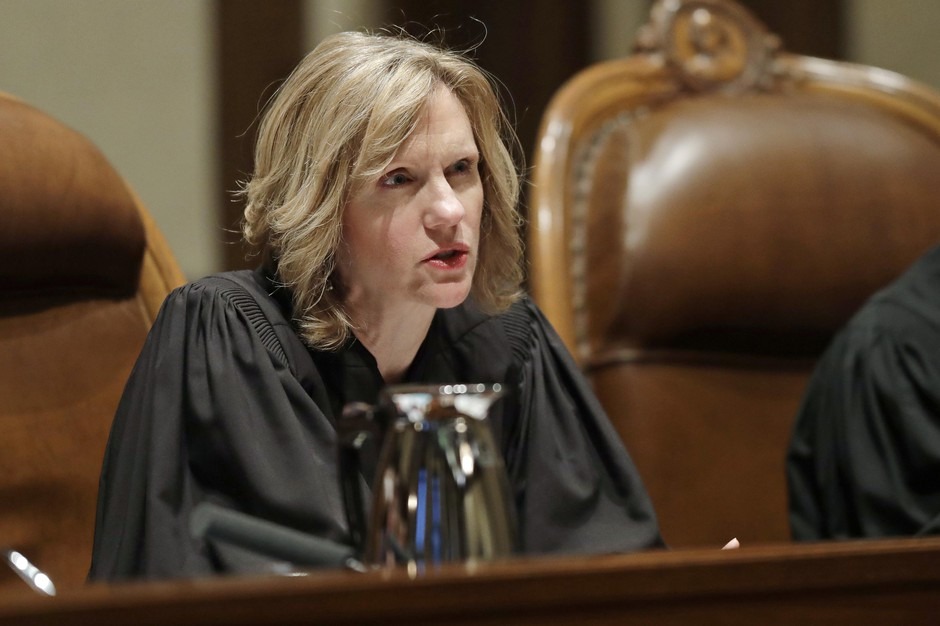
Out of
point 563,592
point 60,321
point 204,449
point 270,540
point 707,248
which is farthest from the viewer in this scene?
point 707,248

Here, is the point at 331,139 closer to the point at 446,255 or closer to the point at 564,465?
the point at 446,255

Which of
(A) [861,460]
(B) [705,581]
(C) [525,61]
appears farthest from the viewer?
(C) [525,61]

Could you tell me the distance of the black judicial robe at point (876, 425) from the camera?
66.0 inches

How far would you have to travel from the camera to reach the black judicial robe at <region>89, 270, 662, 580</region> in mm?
1090

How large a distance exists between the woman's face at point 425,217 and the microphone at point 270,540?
0.46m

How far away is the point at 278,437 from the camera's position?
1144 millimetres

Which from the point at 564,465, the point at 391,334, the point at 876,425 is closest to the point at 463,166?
the point at 391,334

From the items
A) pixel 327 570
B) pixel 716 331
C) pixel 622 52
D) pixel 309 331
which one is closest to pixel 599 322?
pixel 716 331

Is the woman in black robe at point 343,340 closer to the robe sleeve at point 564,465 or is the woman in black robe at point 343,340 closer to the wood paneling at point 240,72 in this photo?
the robe sleeve at point 564,465

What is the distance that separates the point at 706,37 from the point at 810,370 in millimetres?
594

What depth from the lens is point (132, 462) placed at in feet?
3.68

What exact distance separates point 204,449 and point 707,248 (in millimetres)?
1020

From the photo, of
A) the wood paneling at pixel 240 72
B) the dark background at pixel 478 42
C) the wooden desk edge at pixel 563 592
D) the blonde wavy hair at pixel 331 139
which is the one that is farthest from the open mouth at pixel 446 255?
the wood paneling at pixel 240 72

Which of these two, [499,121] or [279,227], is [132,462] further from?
[499,121]
